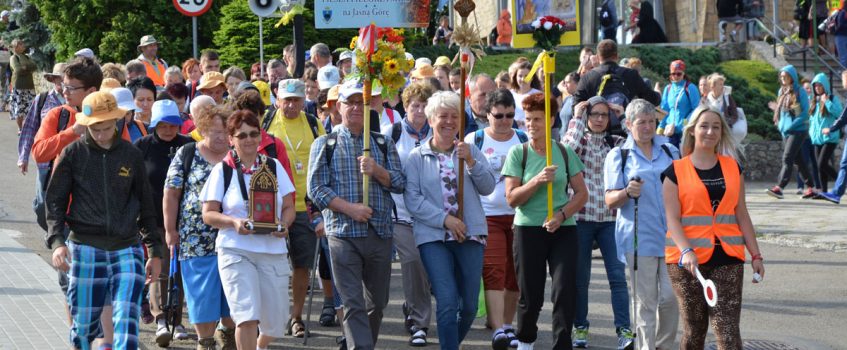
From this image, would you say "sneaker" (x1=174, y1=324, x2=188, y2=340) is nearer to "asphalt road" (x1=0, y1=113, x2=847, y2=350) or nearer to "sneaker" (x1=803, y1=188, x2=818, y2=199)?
"asphalt road" (x1=0, y1=113, x2=847, y2=350)

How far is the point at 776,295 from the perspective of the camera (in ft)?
39.4

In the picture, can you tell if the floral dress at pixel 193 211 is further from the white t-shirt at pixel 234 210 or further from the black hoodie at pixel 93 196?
the black hoodie at pixel 93 196

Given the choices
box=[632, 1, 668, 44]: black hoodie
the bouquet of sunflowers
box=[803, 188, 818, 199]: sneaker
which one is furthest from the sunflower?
box=[632, 1, 668, 44]: black hoodie

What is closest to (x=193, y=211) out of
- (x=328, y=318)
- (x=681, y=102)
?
(x=328, y=318)

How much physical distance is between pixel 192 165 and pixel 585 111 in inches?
117

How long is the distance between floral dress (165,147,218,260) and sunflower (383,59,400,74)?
4.49ft

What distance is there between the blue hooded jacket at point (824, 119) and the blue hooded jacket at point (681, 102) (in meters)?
2.25

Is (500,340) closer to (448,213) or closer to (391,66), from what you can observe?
(448,213)

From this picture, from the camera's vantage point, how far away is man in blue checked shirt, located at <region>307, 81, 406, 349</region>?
8648 mm

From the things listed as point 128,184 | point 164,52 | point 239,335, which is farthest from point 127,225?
point 164,52

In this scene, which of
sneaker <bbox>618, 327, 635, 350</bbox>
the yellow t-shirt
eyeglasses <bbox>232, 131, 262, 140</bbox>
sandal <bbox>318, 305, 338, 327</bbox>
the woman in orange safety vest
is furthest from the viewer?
sandal <bbox>318, 305, 338, 327</bbox>

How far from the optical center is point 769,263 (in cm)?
1388

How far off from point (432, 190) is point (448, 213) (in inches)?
7.9

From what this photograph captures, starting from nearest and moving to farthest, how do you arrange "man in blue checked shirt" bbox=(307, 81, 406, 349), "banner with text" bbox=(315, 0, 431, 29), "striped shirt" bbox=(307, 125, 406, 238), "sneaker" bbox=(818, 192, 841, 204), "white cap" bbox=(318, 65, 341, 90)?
"man in blue checked shirt" bbox=(307, 81, 406, 349) → "striped shirt" bbox=(307, 125, 406, 238) → "banner with text" bbox=(315, 0, 431, 29) → "white cap" bbox=(318, 65, 341, 90) → "sneaker" bbox=(818, 192, 841, 204)
